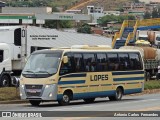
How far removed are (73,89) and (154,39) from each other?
160ft

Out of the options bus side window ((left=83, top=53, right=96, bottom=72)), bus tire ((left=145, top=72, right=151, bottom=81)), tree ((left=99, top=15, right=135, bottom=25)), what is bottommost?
tree ((left=99, top=15, right=135, bottom=25))

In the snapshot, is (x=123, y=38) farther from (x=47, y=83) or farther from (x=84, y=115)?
(x=84, y=115)

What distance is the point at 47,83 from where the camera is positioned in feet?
84.8

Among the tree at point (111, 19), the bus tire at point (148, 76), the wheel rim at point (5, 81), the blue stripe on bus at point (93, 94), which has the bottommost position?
the tree at point (111, 19)

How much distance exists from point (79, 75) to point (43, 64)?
192cm

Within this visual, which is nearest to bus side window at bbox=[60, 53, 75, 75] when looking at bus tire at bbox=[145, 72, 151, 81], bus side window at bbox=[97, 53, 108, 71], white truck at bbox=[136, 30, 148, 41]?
bus side window at bbox=[97, 53, 108, 71]

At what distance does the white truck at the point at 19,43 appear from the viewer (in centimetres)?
3784

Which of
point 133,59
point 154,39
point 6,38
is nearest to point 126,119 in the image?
point 133,59

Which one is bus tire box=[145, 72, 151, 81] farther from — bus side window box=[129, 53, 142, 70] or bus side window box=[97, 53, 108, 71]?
bus side window box=[97, 53, 108, 71]

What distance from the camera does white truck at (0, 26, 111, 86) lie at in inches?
1490

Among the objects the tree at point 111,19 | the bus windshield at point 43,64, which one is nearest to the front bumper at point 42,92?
the bus windshield at point 43,64

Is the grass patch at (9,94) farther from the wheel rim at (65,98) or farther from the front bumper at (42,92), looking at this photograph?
the wheel rim at (65,98)

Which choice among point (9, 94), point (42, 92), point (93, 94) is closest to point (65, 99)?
point (42, 92)

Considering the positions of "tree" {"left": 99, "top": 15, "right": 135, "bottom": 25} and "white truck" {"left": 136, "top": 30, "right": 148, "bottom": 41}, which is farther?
"tree" {"left": 99, "top": 15, "right": 135, "bottom": 25}
